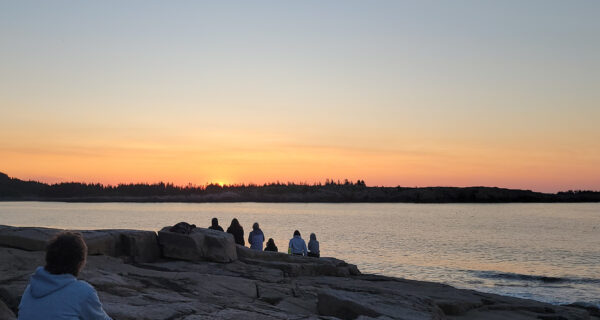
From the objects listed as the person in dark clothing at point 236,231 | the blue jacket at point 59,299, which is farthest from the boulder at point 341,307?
the person in dark clothing at point 236,231

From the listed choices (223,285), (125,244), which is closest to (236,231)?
(125,244)

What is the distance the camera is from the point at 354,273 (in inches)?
643

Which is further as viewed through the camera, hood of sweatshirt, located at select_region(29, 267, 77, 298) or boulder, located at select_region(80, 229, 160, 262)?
boulder, located at select_region(80, 229, 160, 262)

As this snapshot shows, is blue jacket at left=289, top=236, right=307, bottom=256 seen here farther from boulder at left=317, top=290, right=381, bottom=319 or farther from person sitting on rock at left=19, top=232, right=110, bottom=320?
person sitting on rock at left=19, top=232, right=110, bottom=320

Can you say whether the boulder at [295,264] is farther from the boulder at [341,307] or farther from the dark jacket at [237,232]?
the boulder at [341,307]

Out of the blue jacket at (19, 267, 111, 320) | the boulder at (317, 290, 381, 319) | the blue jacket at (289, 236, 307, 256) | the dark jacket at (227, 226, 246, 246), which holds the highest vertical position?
the blue jacket at (19, 267, 111, 320)

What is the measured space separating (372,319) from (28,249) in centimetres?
669

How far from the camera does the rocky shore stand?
8.36 meters

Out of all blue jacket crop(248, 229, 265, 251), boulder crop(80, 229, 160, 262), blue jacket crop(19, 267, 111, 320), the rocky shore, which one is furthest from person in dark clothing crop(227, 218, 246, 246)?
blue jacket crop(19, 267, 111, 320)

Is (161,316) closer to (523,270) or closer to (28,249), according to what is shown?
(28,249)

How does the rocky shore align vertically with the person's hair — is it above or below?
below


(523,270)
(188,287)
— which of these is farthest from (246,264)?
(523,270)

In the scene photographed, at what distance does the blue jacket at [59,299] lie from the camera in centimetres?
428

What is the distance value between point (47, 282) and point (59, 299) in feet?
0.48
